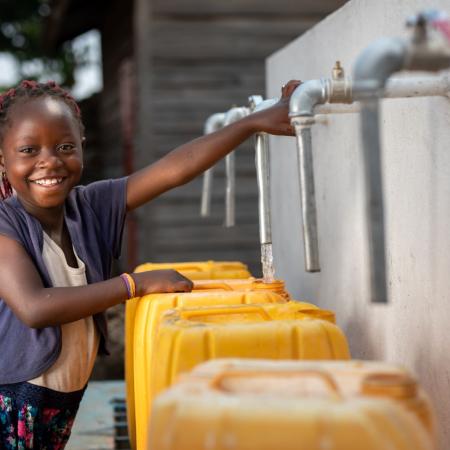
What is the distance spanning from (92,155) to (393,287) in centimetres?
814

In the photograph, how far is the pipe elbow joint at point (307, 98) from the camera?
6.42 ft

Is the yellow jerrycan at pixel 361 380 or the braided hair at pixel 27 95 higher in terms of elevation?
the braided hair at pixel 27 95

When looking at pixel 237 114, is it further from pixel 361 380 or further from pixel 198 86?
pixel 198 86

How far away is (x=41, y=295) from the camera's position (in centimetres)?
223

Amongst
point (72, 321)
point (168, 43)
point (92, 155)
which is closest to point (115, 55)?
point (92, 155)

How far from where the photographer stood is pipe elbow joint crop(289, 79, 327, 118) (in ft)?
6.42

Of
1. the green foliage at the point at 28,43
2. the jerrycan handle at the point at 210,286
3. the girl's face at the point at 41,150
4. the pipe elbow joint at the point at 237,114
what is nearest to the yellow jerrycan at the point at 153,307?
the jerrycan handle at the point at 210,286

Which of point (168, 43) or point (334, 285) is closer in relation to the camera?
point (334, 285)

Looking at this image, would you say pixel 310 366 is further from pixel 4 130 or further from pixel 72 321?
pixel 4 130

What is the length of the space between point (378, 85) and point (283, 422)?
53cm

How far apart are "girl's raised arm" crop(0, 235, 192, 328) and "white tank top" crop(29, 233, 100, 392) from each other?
0.15m

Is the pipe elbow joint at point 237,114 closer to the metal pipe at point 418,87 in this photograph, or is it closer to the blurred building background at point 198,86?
the metal pipe at point 418,87

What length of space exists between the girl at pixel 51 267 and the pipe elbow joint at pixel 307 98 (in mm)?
248

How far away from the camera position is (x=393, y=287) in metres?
2.61
